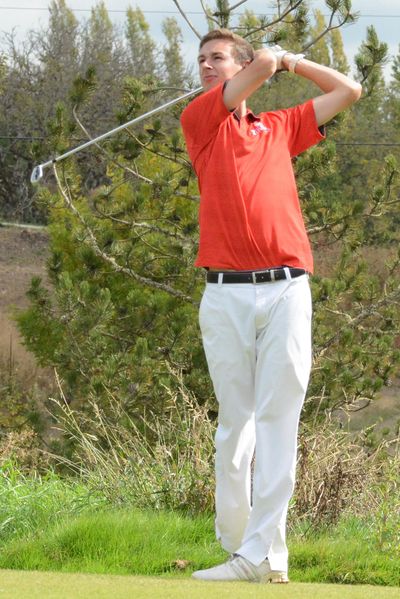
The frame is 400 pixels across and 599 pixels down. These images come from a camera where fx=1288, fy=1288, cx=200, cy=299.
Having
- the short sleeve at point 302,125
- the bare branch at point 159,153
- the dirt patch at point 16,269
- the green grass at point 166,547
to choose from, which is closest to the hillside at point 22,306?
the dirt patch at point 16,269

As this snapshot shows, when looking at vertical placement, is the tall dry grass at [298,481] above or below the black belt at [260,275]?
below

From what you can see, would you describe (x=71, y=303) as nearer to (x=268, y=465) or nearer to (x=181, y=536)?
(x=181, y=536)

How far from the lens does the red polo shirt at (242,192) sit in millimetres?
4840

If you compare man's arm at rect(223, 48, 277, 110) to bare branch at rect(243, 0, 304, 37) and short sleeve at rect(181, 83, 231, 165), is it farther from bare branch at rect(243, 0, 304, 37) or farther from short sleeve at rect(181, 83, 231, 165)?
bare branch at rect(243, 0, 304, 37)

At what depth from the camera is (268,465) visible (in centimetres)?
482

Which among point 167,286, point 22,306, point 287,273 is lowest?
point 22,306

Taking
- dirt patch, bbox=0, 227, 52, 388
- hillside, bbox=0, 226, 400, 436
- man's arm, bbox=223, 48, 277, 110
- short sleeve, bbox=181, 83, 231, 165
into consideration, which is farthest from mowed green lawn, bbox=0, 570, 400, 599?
dirt patch, bbox=0, 227, 52, 388

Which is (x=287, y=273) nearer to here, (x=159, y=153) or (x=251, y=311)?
(x=251, y=311)

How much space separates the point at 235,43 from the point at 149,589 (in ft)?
6.91

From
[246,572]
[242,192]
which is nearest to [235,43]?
[242,192]

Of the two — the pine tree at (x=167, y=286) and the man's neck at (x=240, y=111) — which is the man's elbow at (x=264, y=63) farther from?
the pine tree at (x=167, y=286)

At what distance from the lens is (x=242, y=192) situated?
4.86m

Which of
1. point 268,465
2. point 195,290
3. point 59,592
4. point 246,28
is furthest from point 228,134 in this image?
point 195,290

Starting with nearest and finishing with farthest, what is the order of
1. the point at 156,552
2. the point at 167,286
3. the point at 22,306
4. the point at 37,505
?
the point at 156,552 < the point at 37,505 < the point at 167,286 < the point at 22,306
